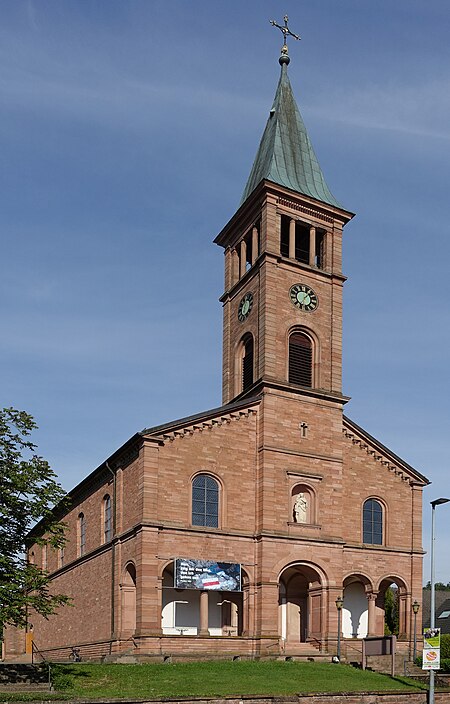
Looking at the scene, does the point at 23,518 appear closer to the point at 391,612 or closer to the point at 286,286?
the point at 286,286

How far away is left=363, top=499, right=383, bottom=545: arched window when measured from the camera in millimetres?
45156

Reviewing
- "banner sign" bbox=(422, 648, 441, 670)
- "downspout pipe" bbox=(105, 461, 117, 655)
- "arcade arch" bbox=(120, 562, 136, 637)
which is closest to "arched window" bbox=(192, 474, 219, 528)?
"arcade arch" bbox=(120, 562, 136, 637)

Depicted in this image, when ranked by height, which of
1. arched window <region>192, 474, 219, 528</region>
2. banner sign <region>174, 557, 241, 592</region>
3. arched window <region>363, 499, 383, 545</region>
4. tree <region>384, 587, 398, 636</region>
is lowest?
tree <region>384, 587, 398, 636</region>

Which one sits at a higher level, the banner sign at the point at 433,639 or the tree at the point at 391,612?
the banner sign at the point at 433,639

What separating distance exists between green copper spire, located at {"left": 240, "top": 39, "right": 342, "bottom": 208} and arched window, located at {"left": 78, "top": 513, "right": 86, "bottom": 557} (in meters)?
22.6

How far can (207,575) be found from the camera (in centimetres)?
3906

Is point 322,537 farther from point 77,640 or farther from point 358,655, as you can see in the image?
point 77,640

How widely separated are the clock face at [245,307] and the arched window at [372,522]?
12752 millimetres

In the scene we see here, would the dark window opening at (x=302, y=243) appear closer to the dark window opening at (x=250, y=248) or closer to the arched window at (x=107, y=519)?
the dark window opening at (x=250, y=248)

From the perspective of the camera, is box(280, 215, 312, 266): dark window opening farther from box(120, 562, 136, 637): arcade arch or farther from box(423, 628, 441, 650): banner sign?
box(423, 628, 441, 650): banner sign

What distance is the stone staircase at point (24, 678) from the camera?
28.7m

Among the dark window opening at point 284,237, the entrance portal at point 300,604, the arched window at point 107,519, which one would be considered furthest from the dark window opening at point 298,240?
the entrance portal at point 300,604

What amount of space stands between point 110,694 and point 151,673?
472 centimetres

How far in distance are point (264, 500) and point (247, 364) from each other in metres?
9.30
